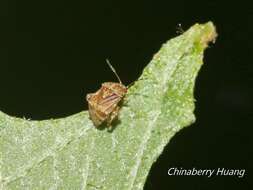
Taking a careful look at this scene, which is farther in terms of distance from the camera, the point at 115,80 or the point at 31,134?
the point at 115,80

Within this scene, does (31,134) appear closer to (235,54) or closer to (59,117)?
(59,117)

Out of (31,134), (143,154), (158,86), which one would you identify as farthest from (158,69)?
(31,134)

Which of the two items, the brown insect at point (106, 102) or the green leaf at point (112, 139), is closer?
the green leaf at point (112, 139)

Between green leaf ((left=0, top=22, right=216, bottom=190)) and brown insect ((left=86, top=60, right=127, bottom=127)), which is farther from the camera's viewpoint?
brown insect ((left=86, top=60, right=127, bottom=127))

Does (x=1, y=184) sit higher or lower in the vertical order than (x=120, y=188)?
higher
